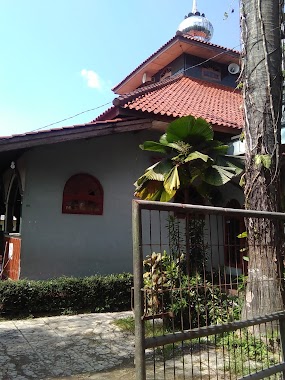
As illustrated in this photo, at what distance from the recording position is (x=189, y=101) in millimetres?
11031

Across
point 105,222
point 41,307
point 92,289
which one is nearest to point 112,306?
point 92,289

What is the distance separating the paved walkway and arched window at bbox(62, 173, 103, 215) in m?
2.48

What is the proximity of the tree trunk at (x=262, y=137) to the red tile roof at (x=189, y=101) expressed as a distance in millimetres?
3105

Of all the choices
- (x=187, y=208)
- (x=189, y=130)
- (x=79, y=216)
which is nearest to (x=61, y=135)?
(x=79, y=216)

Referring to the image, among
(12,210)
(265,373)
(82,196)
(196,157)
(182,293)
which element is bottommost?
(265,373)

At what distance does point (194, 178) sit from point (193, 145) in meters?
0.74

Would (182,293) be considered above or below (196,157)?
below

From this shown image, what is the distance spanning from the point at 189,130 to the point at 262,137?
2.41 metres

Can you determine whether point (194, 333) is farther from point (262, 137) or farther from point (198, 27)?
point (198, 27)

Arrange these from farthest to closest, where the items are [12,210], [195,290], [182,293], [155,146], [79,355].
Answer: [12,210] < [155,146] < [79,355] < [182,293] < [195,290]

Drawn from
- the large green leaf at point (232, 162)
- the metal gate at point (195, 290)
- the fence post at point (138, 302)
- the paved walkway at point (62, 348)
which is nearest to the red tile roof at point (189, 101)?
the large green leaf at point (232, 162)

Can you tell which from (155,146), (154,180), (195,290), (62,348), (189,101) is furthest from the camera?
(189,101)

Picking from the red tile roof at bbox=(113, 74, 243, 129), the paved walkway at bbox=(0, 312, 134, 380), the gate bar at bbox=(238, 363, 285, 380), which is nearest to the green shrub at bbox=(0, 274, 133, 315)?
the paved walkway at bbox=(0, 312, 134, 380)

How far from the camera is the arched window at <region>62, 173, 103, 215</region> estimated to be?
26.8 ft
